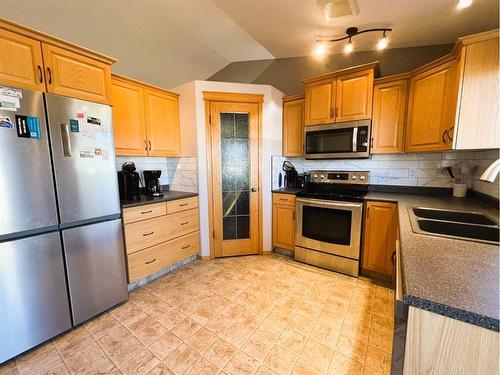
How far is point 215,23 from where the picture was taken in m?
2.51

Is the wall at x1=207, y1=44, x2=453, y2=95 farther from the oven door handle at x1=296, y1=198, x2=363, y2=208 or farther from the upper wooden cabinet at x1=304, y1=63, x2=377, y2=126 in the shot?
the oven door handle at x1=296, y1=198, x2=363, y2=208

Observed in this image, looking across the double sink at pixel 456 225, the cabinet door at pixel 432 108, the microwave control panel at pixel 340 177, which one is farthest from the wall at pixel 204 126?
the double sink at pixel 456 225

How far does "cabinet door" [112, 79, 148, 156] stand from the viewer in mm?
2293

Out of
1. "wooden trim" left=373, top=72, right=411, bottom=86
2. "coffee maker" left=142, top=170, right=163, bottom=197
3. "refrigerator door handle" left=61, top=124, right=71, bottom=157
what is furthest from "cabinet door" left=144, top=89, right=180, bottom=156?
"wooden trim" left=373, top=72, right=411, bottom=86

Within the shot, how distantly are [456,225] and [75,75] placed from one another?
9.77ft

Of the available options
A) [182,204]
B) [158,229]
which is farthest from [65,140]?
[182,204]

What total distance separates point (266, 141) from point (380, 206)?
157 cm

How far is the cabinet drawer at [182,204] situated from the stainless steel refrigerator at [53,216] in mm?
620

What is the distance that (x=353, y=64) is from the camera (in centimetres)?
284

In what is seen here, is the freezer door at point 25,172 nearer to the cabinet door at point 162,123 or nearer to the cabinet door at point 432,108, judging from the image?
the cabinet door at point 162,123

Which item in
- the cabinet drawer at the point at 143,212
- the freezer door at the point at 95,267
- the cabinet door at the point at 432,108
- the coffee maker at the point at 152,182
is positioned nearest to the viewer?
the freezer door at the point at 95,267

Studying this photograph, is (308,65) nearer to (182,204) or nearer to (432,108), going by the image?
(432,108)

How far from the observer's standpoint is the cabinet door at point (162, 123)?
2588mm

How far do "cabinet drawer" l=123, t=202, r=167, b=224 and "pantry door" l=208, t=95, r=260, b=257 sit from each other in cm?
69
